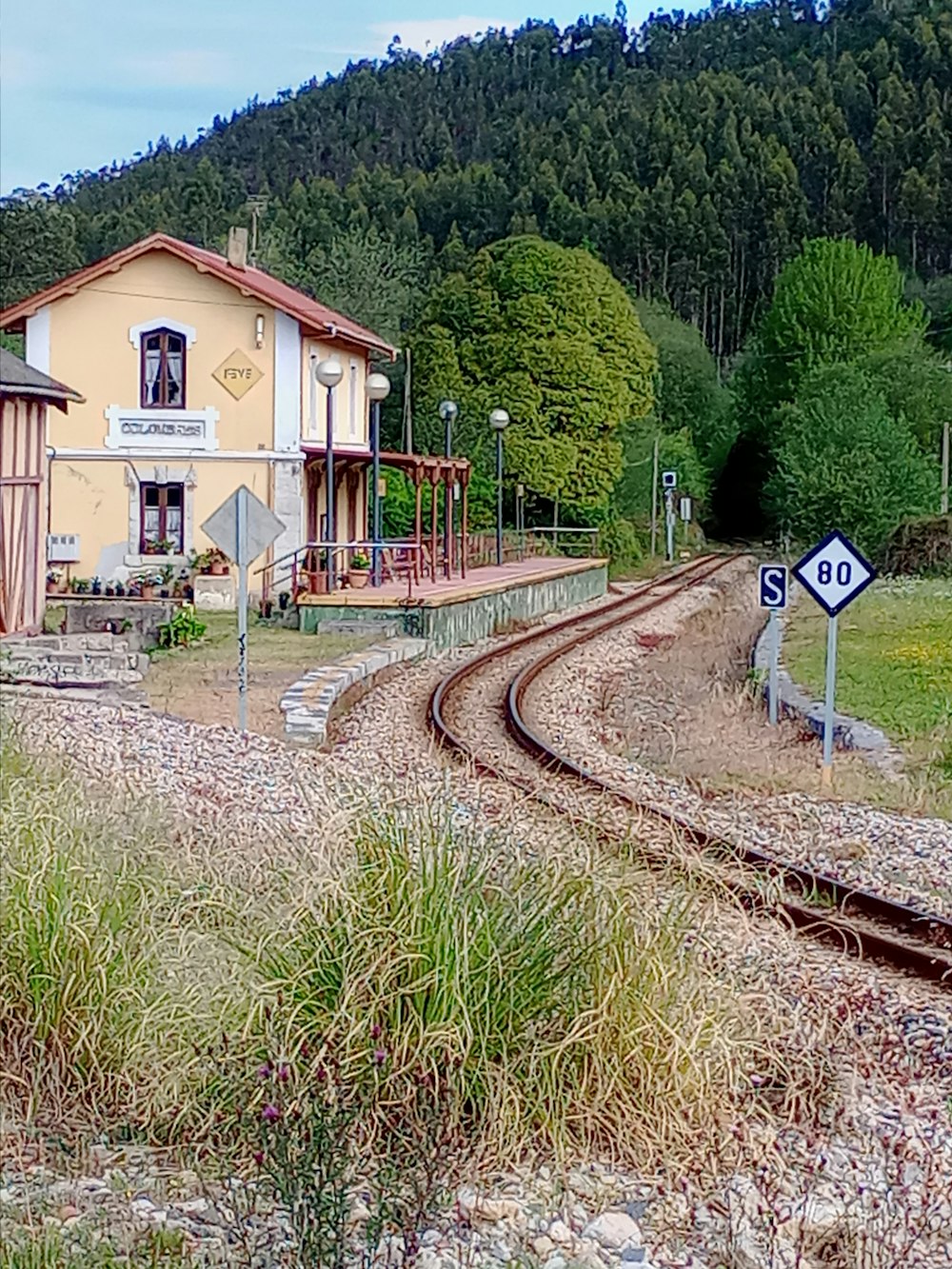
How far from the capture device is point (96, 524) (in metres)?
31.0

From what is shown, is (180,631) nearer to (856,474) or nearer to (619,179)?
(856,474)

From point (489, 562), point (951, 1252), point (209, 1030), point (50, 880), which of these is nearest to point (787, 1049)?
point (951, 1252)

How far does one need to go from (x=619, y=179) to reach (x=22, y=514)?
88765 mm

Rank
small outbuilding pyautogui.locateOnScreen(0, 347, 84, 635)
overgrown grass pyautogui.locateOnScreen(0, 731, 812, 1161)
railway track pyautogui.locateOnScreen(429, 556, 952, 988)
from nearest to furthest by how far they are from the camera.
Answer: overgrown grass pyautogui.locateOnScreen(0, 731, 812, 1161) → railway track pyautogui.locateOnScreen(429, 556, 952, 988) → small outbuilding pyautogui.locateOnScreen(0, 347, 84, 635)

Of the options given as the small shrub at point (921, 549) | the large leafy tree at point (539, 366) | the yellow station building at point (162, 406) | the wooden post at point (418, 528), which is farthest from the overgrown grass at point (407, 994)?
the small shrub at point (921, 549)

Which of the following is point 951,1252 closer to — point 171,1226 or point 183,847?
point 171,1226

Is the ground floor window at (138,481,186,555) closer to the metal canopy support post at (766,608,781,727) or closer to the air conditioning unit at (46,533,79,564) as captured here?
the air conditioning unit at (46,533,79,564)

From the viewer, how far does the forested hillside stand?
96.2 metres

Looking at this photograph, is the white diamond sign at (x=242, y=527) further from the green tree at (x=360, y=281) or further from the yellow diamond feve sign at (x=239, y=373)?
the green tree at (x=360, y=281)

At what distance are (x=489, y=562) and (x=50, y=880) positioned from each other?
108 ft

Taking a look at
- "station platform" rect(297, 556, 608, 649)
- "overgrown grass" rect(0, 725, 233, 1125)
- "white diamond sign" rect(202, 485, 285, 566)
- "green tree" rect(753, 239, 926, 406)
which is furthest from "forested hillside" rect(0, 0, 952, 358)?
"overgrown grass" rect(0, 725, 233, 1125)

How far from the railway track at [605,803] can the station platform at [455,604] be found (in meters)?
0.94

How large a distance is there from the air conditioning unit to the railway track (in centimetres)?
827

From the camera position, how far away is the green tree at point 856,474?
50500 mm
